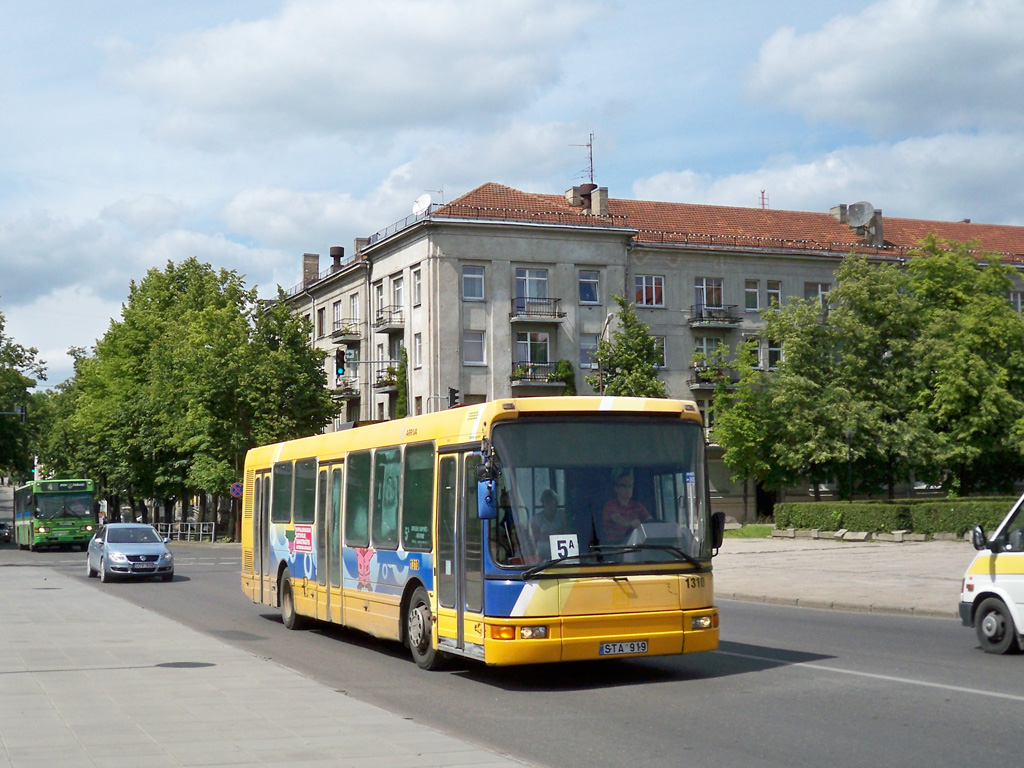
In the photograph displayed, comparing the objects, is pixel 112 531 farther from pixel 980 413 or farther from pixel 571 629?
pixel 980 413

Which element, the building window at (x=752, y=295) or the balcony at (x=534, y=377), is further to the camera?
the building window at (x=752, y=295)

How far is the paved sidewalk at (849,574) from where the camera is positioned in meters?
20.4

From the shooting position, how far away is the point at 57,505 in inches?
2142

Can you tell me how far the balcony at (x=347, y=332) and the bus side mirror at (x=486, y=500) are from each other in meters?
→ 59.8

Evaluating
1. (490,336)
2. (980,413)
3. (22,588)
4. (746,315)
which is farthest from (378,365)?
(22,588)

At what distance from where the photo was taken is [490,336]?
60.9m

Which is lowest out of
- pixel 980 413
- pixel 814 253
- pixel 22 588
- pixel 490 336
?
pixel 22 588

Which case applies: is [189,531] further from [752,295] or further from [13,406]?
[752,295]

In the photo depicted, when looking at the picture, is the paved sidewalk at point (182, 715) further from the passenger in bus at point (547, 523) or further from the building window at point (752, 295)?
the building window at point (752, 295)

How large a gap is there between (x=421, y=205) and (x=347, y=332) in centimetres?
1157

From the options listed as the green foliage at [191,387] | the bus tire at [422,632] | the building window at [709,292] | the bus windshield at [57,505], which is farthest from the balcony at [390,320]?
the bus tire at [422,632]

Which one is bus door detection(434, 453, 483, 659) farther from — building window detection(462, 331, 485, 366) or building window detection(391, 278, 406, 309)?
building window detection(391, 278, 406, 309)

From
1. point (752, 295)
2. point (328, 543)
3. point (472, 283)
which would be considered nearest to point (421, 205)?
point (472, 283)

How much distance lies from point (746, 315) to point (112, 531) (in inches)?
1648
